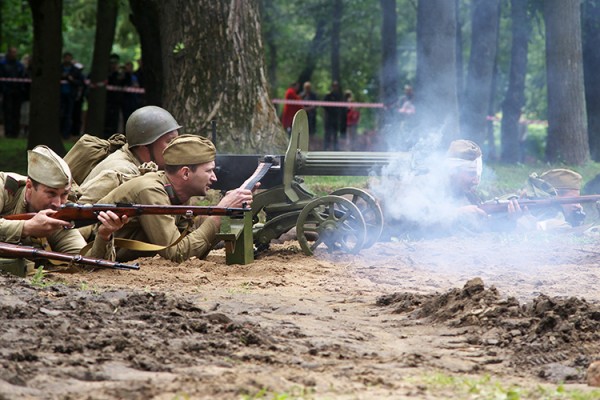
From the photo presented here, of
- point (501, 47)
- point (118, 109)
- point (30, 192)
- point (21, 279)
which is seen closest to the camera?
point (21, 279)

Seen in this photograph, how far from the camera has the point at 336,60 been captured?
35.3 meters

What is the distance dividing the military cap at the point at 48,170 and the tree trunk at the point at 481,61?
52.9 feet

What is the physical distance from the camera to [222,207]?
9000 mm

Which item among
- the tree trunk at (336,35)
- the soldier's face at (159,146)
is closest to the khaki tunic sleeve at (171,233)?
the soldier's face at (159,146)

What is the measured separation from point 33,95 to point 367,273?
12483mm

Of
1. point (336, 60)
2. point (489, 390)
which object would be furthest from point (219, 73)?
point (336, 60)

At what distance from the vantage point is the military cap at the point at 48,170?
8695 millimetres

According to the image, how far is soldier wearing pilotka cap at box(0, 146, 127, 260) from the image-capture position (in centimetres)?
861

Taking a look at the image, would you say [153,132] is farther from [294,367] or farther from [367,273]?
[294,367]

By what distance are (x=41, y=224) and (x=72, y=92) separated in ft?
61.3

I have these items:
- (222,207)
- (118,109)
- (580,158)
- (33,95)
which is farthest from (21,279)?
(118,109)

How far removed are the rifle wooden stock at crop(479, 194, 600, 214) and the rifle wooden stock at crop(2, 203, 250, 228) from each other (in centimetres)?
409

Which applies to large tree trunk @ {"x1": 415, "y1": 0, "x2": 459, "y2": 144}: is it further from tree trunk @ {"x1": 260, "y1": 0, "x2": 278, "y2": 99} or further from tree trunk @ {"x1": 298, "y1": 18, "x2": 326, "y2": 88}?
tree trunk @ {"x1": 298, "y1": 18, "x2": 326, "y2": 88}

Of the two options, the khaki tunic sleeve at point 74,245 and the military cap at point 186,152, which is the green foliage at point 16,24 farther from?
the khaki tunic sleeve at point 74,245
